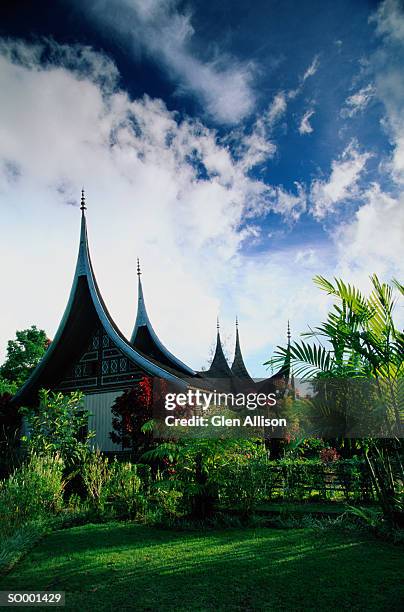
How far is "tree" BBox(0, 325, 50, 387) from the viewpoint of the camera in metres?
28.0

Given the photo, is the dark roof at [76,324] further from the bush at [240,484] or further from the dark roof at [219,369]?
the dark roof at [219,369]

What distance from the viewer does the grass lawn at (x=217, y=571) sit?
3.65 meters

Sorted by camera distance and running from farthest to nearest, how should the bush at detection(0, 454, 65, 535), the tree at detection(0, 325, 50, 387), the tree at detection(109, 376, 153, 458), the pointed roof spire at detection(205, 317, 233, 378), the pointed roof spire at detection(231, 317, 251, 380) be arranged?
the tree at detection(0, 325, 50, 387), the pointed roof spire at detection(231, 317, 251, 380), the pointed roof spire at detection(205, 317, 233, 378), the tree at detection(109, 376, 153, 458), the bush at detection(0, 454, 65, 535)

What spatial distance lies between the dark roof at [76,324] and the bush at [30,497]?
6.68 metres

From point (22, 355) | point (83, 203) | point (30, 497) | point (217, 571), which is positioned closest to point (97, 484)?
point (30, 497)

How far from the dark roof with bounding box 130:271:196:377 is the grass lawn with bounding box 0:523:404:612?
11.4 metres

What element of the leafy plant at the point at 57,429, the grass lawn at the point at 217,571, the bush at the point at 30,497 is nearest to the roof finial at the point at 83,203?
the leafy plant at the point at 57,429

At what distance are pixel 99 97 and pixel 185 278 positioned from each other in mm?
3590

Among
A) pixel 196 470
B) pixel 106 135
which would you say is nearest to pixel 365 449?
pixel 196 470

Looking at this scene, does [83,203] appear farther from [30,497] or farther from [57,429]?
[30,497]

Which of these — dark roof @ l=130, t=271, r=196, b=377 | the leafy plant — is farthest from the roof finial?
the leafy plant

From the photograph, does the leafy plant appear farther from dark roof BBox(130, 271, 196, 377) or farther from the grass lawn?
dark roof BBox(130, 271, 196, 377)

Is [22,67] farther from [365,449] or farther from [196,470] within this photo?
[365,449]

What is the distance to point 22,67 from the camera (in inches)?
248
